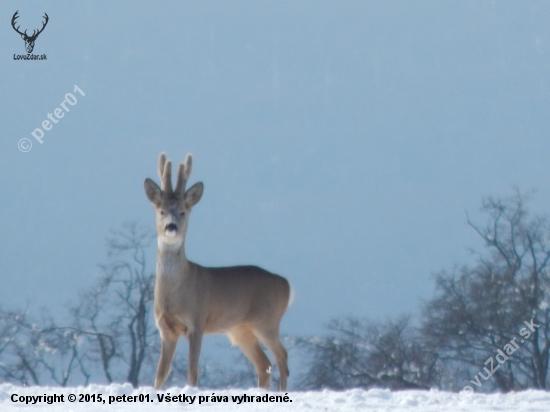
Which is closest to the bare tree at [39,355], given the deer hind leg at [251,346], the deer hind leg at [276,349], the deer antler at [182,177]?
the deer hind leg at [251,346]

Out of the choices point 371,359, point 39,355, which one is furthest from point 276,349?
point 39,355

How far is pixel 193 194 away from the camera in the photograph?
12.5m

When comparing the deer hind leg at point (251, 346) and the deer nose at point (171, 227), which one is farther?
the deer hind leg at point (251, 346)

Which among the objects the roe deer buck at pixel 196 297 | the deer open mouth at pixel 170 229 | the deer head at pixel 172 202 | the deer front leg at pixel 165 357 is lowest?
the deer front leg at pixel 165 357

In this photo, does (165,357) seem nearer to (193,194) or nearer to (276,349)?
(193,194)

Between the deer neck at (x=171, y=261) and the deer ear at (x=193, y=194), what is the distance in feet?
1.81

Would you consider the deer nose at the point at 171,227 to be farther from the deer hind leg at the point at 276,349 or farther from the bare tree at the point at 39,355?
the bare tree at the point at 39,355

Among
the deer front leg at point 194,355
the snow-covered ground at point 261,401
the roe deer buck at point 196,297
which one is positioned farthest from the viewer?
the roe deer buck at point 196,297

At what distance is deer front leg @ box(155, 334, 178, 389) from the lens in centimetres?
1134

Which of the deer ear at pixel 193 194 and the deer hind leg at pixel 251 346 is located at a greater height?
the deer ear at pixel 193 194

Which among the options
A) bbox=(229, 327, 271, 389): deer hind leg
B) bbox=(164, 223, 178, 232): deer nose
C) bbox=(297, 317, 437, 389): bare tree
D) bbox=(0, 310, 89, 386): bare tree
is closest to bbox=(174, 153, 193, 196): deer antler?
bbox=(164, 223, 178, 232): deer nose

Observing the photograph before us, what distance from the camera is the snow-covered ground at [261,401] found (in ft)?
24.9

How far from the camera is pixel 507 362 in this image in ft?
80.9

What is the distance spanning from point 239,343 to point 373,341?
14.6 meters
